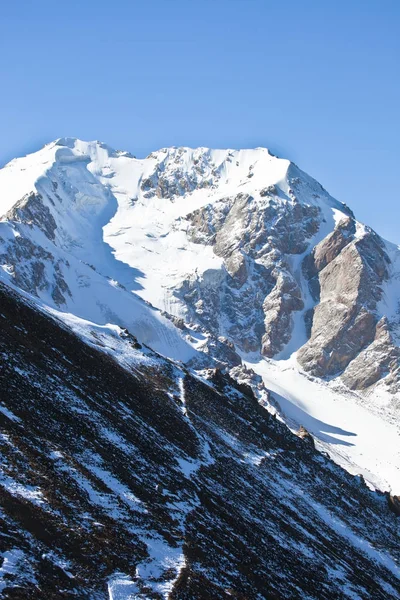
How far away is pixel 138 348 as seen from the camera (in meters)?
82.8

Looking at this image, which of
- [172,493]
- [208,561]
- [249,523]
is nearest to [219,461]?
[249,523]

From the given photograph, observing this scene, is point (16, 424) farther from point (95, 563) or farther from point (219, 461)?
point (219, 461)

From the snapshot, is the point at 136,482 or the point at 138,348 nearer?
the point at 136,482

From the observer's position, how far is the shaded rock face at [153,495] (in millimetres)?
27750

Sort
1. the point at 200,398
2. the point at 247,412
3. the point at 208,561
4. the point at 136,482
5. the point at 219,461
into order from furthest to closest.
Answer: the point at 247,412, the point at 200,398, the point at 219,461, the point at 136,482, the point at 208,561

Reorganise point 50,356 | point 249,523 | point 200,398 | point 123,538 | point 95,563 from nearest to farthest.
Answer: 1. point 95,563
2. point 123,538
3. point 249,523
4. point 50,356
5. point 200,398

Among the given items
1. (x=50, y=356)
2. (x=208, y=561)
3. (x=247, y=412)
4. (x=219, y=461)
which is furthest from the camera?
(x=247, y=412)

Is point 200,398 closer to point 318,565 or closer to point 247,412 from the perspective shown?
point 247,412

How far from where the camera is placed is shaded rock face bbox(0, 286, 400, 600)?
1093 inches

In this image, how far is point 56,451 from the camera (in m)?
34.8

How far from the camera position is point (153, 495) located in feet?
124

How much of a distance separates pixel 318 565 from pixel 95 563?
22.7 metres

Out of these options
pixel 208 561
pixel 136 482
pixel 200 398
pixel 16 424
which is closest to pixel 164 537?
pixel 208 561

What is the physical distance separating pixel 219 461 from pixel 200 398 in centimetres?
1790
